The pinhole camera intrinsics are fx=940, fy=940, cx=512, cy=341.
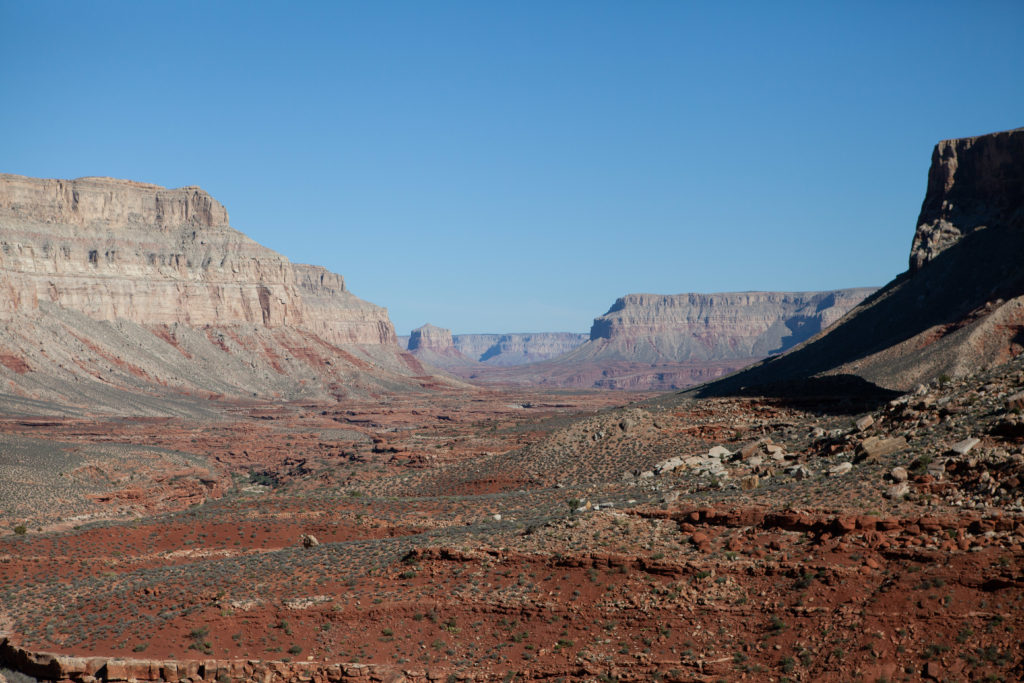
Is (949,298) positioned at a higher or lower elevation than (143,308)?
lower

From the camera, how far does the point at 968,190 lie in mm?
94562

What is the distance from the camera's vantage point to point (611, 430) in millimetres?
45750

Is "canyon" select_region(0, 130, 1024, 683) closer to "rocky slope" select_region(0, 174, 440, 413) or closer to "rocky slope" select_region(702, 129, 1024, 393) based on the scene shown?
"rocky slope" select_region(702, 129, 1024, 393)

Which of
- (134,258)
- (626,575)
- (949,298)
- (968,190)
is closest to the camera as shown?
(626,575)

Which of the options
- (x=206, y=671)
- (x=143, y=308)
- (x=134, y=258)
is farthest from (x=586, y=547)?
(x=134, y=258)

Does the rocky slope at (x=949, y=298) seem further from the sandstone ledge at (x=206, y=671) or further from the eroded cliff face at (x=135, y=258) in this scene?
the eroded cliff face at (x=135, y=258)

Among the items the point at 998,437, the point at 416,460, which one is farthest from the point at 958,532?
the point at 416,460

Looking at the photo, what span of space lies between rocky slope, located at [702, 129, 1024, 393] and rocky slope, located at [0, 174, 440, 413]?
77023 mm

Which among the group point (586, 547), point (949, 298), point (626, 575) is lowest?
point (626, 575)

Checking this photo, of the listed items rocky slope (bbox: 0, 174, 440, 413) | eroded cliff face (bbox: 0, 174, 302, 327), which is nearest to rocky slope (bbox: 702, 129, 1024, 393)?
rocky slope (bbox: 0, 174, 440, 413)

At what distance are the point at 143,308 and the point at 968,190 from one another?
11336 cm

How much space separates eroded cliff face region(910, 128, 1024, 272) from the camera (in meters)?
88.0

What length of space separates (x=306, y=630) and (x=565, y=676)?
6.39m

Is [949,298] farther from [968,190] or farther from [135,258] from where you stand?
[135,258]
